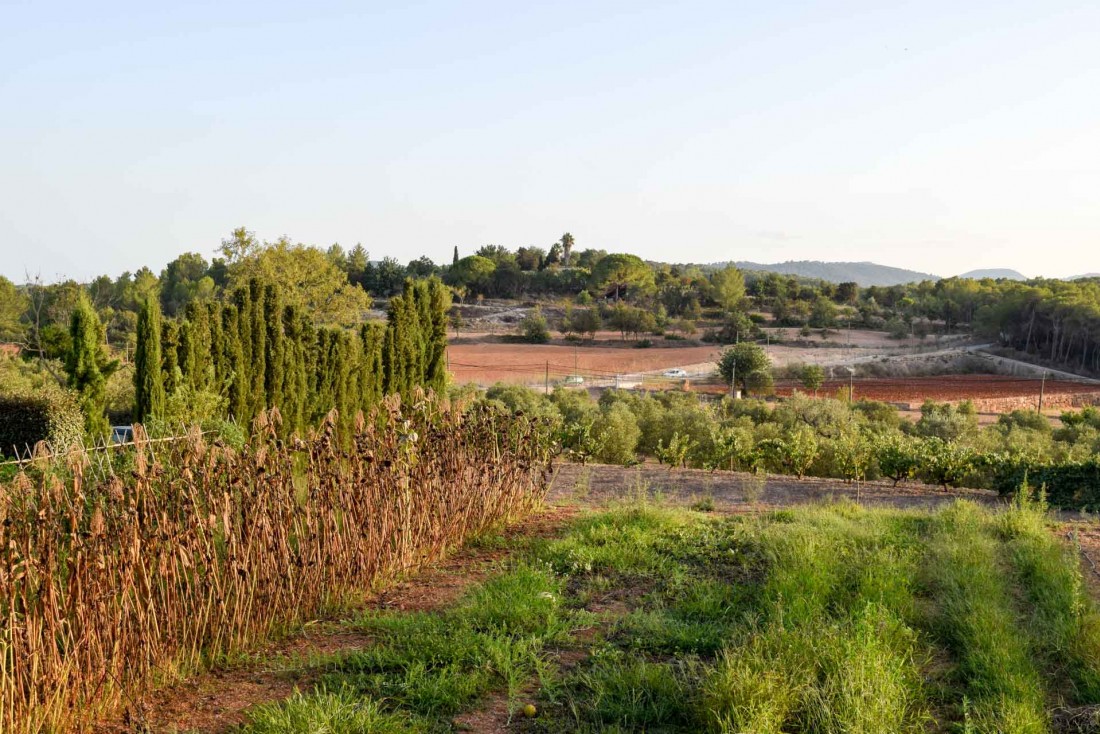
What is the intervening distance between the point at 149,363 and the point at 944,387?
109 feet

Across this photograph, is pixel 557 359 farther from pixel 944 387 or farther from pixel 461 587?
pixel 461 587

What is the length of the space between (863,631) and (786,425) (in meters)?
12.6

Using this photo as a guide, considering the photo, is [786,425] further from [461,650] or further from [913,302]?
[913,302]

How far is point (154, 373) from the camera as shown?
9.41m

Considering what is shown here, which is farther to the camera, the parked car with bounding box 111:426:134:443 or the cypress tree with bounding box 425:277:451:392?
the cypress tree with bounding box 425:277:451:392

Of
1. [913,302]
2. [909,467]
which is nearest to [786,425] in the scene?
[909,467]

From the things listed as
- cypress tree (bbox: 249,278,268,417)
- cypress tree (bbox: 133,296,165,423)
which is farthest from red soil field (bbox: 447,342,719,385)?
cypress tree (bbox: 133,296,165,423)

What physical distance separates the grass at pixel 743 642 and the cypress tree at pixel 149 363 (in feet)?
19.3

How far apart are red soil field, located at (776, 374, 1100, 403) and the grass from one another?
25.5 metres

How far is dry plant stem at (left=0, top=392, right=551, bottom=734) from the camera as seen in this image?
3.02m

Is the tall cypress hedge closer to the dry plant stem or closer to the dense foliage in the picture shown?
the dense foliage

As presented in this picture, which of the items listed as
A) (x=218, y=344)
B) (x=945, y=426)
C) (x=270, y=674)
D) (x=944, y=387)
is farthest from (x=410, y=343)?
(x=944, y=387)

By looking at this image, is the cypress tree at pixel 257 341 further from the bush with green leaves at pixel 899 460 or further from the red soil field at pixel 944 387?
the red soil field at pixel 944 387

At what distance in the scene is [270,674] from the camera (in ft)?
12.0
